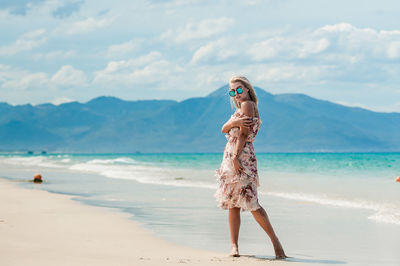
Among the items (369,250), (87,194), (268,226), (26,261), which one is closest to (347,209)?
(369,250)

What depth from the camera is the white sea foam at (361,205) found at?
10.1 metres

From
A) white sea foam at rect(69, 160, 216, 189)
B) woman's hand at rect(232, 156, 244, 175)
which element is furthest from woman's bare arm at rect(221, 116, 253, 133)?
white sea foam at rect(69, 160, 216, 189)

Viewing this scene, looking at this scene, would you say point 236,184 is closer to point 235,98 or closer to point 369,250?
point 235,98

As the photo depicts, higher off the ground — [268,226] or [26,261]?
[268,226]

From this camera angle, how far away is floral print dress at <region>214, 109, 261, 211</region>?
632cm

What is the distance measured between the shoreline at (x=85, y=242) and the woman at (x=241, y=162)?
574 millimetres

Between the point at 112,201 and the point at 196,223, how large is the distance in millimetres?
4237

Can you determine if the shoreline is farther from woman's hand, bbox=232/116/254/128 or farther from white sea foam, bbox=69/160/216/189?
white sea foam, bbox=69/160/216/189

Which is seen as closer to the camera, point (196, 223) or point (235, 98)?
point (235, 98)

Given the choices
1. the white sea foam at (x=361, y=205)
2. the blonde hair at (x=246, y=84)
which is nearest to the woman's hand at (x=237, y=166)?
the blonde hair at (x=246, y=84)

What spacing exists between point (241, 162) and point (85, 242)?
86.2 inches

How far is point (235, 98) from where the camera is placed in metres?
6.51

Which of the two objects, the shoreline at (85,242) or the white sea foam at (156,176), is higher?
the white sea foam at (156,176)

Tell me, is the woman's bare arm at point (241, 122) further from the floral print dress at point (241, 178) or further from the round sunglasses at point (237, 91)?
the round sunglasses at point (237, 91)
